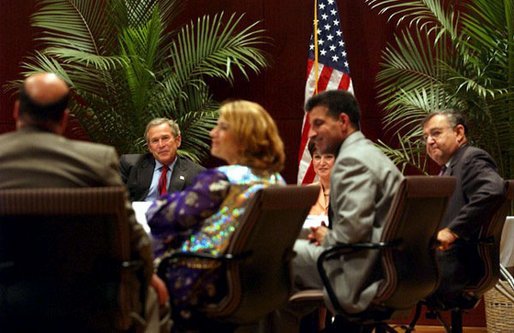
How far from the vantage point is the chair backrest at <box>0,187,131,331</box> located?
2.44m

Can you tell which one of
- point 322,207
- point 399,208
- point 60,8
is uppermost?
point 60,8

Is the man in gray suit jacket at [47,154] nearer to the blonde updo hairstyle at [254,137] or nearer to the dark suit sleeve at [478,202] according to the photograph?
the blonde updo hairstyle at [254,137]

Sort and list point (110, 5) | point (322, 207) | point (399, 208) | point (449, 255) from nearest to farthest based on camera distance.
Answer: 1. point (399, 208)
2. point (449, 255)
3. point (322, 207)
4. point (110, 5)

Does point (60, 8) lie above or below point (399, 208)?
above

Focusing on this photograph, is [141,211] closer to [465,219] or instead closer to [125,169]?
[465,219]

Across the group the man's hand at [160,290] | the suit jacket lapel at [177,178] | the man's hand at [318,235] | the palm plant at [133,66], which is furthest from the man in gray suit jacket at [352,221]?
the palm plant at [133,66]

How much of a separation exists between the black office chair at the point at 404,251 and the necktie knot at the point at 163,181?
2516 millimetres

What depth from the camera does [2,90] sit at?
8062 mm

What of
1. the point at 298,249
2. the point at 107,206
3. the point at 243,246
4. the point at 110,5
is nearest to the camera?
the point at 107,206

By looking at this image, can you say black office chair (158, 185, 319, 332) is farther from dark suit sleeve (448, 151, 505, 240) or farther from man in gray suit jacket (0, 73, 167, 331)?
dark suit sleeve (448, 151, 505, 240)

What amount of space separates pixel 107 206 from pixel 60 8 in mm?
5164

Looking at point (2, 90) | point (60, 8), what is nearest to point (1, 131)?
point (2, 90)

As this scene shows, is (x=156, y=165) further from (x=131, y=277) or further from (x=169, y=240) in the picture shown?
(x=131, y=277)

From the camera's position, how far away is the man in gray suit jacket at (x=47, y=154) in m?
2.58
